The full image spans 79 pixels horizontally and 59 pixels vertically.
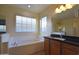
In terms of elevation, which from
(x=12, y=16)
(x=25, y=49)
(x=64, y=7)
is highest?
(x=64, y=7)

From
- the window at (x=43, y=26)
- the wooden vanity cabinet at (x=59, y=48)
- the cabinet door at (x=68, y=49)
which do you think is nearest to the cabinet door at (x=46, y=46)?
the wooden vanity cabinet at (x=59, y=48)

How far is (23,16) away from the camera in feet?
4.81

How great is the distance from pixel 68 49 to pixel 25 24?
0.66m

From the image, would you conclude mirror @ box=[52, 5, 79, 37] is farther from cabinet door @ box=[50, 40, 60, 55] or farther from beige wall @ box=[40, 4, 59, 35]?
cabinet door @ box=[50, 40, 60, 55]

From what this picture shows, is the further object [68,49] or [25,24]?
[25,24]

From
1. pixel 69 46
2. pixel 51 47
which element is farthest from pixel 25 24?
pixel 69 46

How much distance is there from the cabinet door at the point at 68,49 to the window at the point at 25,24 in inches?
18.7

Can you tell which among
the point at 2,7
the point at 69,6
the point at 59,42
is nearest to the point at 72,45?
the point at 59,42

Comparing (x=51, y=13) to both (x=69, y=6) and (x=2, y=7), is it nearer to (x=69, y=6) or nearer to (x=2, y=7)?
(x=69, y=6)

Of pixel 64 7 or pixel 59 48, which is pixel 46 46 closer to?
pixel 59 48

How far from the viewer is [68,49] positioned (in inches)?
53.0

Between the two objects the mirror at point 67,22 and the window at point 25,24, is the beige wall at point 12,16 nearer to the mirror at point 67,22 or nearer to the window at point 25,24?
the window at point 25,24
